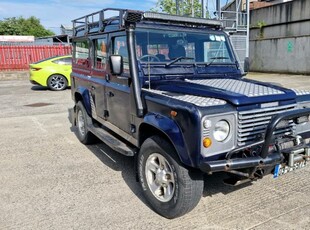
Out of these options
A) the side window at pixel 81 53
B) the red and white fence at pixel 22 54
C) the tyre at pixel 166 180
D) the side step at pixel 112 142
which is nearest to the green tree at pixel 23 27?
the red and white fence at pixel 22 54

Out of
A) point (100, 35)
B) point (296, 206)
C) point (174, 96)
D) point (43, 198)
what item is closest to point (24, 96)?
point (100, 35)

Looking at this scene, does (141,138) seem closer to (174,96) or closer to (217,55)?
(174,96)

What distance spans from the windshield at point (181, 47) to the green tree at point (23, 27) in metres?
59.3

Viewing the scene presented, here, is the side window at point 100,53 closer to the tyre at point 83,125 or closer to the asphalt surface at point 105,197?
the tyre at point 83,125

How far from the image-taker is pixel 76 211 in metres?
3.30

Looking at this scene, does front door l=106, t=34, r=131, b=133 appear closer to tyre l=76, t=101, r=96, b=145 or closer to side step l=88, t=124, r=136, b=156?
side step l=88, t=124, r=136, b=156

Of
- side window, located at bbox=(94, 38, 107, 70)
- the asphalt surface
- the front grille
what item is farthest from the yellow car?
the front grille

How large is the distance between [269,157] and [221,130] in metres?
0.49

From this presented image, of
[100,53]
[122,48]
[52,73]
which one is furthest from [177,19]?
[52,73]

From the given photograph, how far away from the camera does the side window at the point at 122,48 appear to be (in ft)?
12.4

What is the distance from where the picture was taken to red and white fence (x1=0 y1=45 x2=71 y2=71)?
1939 cm

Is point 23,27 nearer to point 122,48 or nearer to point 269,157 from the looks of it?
point 122,48

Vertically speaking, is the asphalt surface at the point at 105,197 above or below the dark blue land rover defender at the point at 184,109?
below

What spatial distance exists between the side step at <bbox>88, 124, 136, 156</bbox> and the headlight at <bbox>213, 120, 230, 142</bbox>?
4.35 ft
